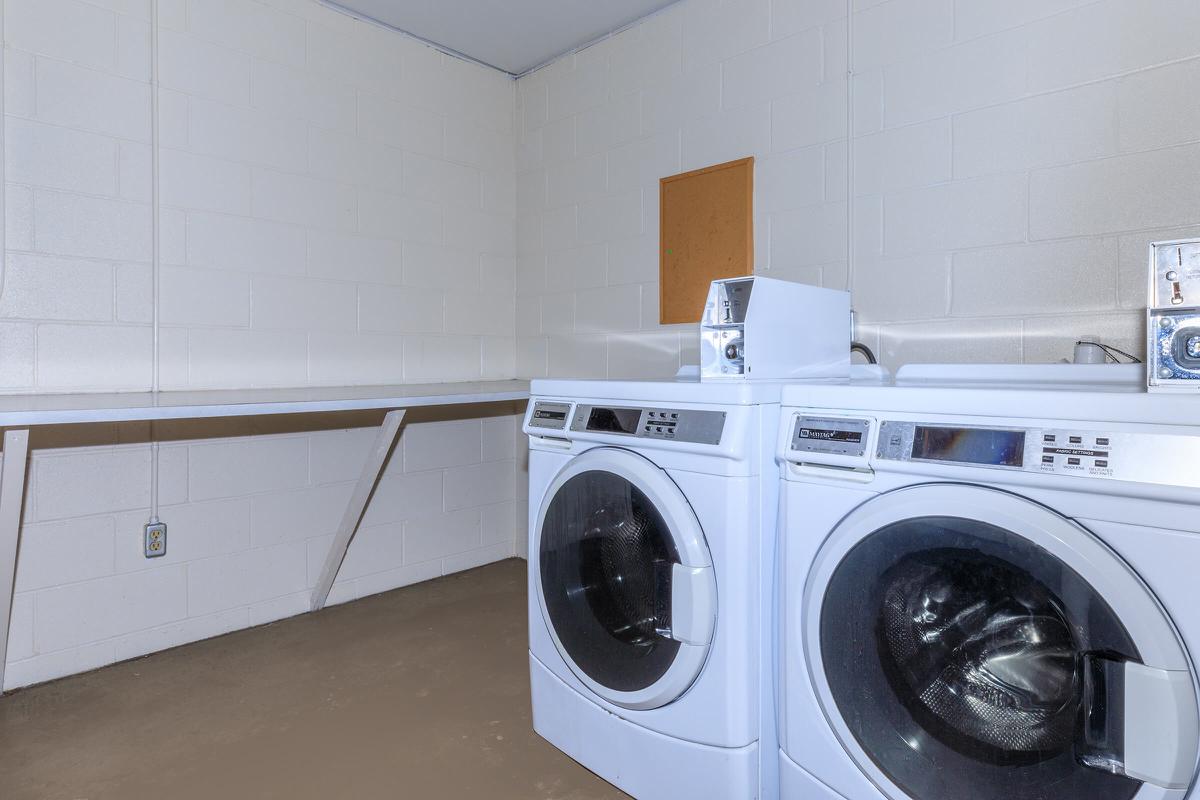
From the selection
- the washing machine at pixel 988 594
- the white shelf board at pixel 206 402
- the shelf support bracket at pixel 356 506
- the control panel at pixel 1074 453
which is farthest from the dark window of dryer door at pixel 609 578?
the shelf support bracket at pixel 356 506

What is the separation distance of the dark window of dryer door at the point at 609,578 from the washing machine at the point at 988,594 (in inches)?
11.3

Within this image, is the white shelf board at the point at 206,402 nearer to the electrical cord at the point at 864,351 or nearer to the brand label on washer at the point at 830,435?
the electrical cord at the point at 864,351

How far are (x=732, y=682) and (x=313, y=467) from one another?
6.63 ft

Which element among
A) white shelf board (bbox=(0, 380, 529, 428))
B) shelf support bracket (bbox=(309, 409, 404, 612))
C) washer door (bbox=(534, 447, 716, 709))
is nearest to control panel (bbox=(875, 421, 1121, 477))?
washer door (bbox=(534, 447, 716, 709))

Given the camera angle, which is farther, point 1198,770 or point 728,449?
point 728,449

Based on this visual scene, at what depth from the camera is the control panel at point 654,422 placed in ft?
4.73

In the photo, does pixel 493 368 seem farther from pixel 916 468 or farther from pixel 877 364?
pixel 916 468

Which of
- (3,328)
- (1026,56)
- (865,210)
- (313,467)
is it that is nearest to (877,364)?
(865,210)

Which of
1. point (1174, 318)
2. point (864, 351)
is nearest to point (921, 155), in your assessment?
A: point (864, 351)

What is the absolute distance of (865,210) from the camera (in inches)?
88.7

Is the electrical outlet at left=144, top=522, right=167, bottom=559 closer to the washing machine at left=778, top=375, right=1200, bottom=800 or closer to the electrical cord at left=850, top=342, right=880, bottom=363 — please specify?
the washing machine at left=778, top=375, right=1200, bottom=800

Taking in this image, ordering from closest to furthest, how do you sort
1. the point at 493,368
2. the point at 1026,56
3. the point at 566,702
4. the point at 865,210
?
1. the point at 566,702
2. the point at 1026,56
3. the point at 865,210
4. the point at 493,368

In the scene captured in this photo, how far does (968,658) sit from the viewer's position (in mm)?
1104

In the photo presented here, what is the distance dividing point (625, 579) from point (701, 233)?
156 centimetres
